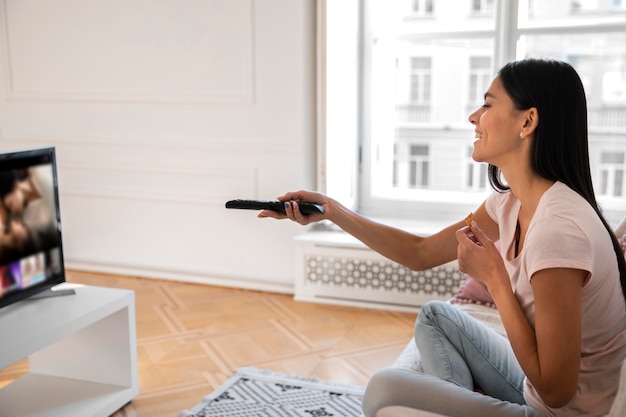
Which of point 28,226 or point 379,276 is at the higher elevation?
point 28,226

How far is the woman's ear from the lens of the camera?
1.41 meters

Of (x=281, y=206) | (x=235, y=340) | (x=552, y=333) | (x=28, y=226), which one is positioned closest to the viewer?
(x=552, y=333)

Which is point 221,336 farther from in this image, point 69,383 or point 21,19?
point 21,19

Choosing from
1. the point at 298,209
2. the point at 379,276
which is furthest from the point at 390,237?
the point at 379,276

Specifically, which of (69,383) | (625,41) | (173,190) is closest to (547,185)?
(69,383)

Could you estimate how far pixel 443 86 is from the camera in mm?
3734

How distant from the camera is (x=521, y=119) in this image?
4.74 ft

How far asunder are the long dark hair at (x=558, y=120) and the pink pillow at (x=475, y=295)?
116 centimetres

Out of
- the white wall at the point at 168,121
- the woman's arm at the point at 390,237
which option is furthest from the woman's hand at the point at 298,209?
the white wall at the point at 168,121

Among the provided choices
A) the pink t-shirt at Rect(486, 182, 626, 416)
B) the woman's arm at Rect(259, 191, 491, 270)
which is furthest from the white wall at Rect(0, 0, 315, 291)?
the pink t-shirt at Rect(486, 182, 626, 416)

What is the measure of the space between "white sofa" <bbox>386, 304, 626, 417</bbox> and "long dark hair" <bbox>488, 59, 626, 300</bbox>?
28 centimetres

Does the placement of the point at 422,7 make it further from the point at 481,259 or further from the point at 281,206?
the point at 481,259

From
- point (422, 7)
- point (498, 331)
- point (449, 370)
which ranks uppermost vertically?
point (422, 7)

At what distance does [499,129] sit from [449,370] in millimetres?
557
